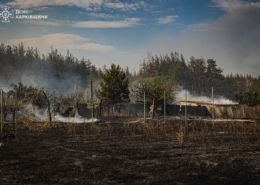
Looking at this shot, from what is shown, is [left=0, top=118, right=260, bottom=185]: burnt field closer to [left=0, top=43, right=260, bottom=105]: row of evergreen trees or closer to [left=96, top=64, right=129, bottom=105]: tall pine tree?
[left=96, top=64, right=129, bottom=105]: tall pine tree

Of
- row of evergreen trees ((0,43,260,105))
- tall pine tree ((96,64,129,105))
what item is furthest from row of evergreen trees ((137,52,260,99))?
tall pine tree ((96,64,129,105))

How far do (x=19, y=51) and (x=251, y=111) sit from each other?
205 feet

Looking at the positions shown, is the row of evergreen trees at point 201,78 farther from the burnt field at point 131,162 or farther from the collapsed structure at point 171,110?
the burnt field at point 131,162

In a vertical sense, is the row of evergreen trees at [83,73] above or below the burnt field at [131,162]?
above

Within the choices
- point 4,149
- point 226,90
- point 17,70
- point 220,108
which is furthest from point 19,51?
point 4,149

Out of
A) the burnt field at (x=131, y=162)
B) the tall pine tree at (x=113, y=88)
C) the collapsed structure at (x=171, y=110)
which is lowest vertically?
the burnt field at (x=131, y=162)

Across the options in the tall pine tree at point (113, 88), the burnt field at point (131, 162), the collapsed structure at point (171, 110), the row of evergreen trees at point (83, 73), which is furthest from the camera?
the row of evergreen trees at point (83, 73)

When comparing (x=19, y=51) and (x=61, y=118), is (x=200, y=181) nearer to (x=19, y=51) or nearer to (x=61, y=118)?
(x=61, y=118)

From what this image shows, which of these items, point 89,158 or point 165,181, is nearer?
point 165,181

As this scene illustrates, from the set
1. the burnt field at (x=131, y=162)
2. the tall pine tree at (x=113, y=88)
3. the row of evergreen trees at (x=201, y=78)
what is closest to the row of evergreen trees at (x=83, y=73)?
the row of evergreen trees at (x=201, y=78)

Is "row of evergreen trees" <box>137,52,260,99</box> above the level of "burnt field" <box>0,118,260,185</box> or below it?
above

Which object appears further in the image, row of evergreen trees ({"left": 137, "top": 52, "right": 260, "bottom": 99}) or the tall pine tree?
row of evergreen trees ({"left": 137, "top": 52, "right": 260, "bottom": 99})

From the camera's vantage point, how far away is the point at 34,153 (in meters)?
9.96

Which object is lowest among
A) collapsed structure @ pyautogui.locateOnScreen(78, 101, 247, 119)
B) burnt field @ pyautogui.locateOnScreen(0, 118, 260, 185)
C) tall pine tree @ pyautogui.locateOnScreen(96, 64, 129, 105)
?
burnt field @ pyautogui.locateOnScreen(0, 118, 260, 185)
